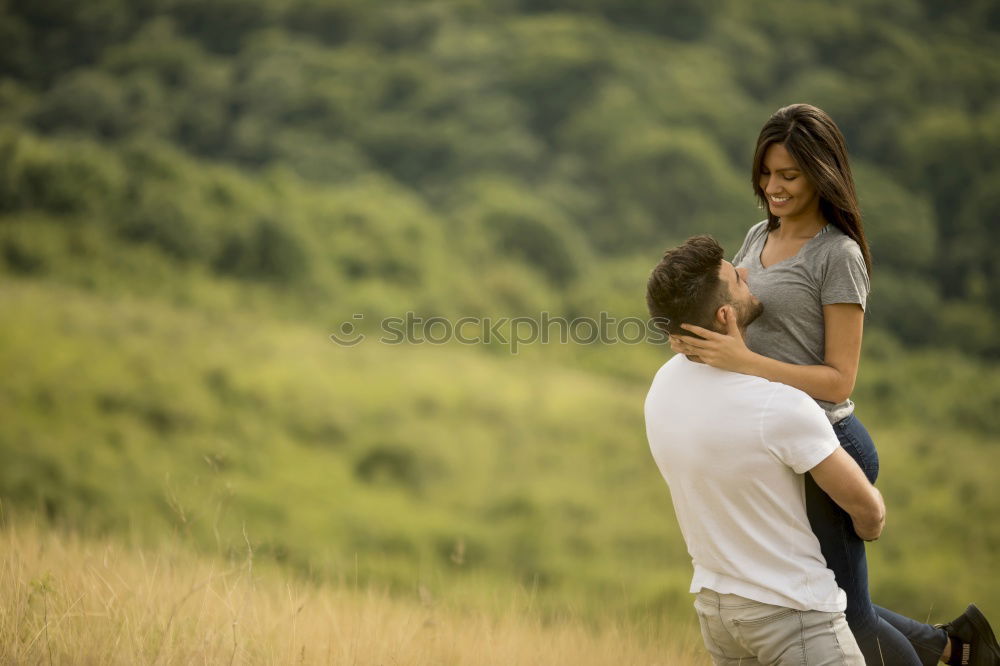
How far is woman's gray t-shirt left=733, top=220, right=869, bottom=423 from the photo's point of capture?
2.42 metres

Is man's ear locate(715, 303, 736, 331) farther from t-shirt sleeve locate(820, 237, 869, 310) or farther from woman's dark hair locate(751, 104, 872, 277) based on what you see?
woman's dark hair locate(751, 104, 872, 277)

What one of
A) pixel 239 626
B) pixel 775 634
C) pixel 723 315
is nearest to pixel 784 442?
pixel 723 315

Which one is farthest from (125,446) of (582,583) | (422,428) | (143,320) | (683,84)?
(683,84)

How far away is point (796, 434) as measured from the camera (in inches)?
81.0

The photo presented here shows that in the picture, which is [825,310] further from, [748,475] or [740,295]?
[748,475]

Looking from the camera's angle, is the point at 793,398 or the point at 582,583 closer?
the point at 793,398

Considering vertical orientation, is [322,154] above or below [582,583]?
above

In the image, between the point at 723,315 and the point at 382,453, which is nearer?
the point at 723,315

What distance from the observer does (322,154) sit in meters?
32.0

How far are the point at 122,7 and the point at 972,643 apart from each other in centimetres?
3428

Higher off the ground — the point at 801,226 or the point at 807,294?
the point at 801,226

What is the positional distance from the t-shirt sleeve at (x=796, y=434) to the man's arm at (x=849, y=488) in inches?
1.2

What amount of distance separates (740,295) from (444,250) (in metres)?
27.0

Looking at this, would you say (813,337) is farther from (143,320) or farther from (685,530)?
(143,320)
